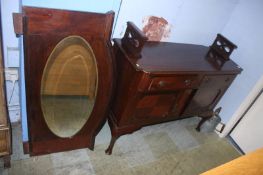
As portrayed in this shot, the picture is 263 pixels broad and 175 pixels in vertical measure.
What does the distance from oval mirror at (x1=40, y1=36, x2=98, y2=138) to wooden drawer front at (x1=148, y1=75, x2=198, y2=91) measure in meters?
0.43

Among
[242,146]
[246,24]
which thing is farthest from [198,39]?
[242,146]

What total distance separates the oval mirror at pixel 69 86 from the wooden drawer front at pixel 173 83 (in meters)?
0.43

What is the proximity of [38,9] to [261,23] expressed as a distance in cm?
204

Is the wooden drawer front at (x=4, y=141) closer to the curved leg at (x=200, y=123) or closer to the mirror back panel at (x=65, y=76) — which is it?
the mirror back panel at (x=65, y=76)

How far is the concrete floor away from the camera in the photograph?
188 cm

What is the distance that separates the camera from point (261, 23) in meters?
2.37

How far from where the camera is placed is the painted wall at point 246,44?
7.89 feet

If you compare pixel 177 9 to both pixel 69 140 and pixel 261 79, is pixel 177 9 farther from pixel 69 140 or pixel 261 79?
pixel 69 140

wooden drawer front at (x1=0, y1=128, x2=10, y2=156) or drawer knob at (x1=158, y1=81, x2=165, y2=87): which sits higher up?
drawer knob at (x1=158, y1=81, x2=165, y2=87)

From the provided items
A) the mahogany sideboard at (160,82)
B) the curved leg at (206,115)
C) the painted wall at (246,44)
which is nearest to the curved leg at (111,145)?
the mahogany sideboard at (160,82)

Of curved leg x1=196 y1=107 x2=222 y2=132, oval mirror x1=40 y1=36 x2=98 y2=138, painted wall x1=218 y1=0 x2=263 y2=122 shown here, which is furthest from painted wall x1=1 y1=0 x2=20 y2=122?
painted wall x1=218 y1=0 x2=263 y2=122

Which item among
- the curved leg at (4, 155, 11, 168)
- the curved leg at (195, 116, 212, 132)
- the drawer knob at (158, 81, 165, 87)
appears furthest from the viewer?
the curved leg at (195, 116, 212, 132)

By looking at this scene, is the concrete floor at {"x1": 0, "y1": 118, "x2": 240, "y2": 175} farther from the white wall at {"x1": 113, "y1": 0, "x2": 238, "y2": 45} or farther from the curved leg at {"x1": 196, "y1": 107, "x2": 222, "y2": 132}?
the white wall at {"x1": 113, "y1": 0, "x2": 238, "y2": 45}

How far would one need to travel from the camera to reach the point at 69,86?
5.73 ft
